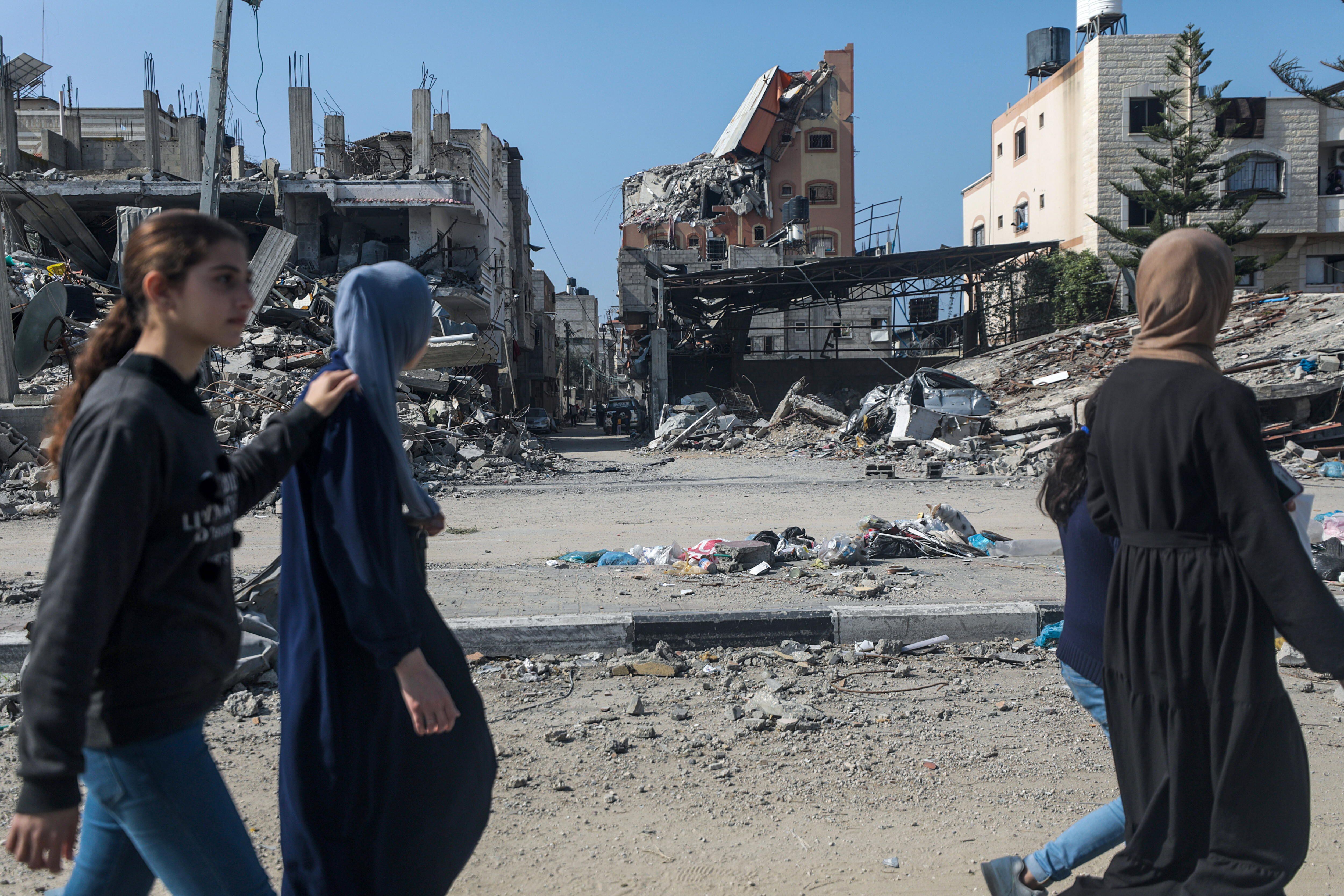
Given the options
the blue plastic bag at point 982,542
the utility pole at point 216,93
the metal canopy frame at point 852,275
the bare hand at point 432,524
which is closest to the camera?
the bare hand at point 432,524

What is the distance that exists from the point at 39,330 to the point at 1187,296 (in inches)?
503

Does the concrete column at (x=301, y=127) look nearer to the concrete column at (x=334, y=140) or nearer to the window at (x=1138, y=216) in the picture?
the concrete column at (x=334, y=140)

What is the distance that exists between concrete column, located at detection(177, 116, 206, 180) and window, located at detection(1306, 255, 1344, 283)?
4261 centimetres

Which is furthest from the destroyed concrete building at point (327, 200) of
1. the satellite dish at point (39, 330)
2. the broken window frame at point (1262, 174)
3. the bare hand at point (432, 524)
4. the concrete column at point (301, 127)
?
the broken window frame at point (1262, 174)

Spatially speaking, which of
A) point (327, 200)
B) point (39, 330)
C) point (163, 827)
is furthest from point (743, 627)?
point (327, 200)

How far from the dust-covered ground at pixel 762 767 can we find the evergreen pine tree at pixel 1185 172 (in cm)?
2899

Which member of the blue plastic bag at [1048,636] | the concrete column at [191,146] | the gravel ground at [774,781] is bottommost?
the gravel ground at [774,781]

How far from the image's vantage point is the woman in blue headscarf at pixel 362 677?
167 centimetres

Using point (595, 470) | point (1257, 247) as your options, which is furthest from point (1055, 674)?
point (1257, 247)

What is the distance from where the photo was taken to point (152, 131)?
36562 millimetres

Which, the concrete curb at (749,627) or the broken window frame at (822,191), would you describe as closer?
the concrete curb at (749,627)

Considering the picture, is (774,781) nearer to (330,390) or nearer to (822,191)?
(330,390)

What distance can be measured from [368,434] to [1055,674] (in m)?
3.88

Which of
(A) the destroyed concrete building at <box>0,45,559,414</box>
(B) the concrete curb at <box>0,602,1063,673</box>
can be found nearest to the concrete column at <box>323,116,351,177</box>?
(A) the destroyed concrete building at <box>0,45,559,414</box>
